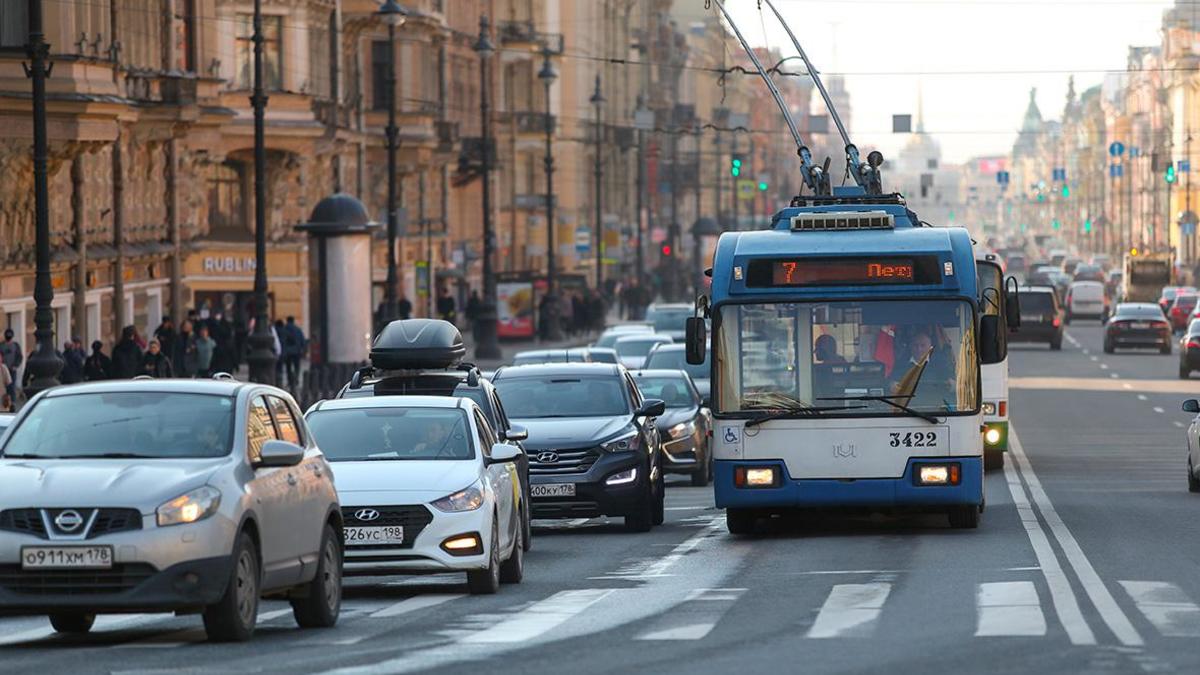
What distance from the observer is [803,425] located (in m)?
21.9

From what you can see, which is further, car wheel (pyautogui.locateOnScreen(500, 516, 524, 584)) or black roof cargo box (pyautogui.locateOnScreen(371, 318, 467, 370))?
black roof cargo box (pyautogui.locateOnScreen(371, 318, 467, 370))

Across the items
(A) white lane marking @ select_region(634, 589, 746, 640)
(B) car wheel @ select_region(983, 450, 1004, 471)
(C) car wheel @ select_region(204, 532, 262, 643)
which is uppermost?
(C) car wheel @ select_region(204, 532, 262, 643)

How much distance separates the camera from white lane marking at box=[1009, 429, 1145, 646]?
13.7 meters

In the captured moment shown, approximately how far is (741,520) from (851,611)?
742 cm

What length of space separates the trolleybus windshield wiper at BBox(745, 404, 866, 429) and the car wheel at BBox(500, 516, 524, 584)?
3.75 meters

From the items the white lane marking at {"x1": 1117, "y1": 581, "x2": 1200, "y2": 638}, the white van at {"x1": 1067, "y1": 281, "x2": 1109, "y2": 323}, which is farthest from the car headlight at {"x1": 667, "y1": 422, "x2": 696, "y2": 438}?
the white van at {"x1": 1067, "y1": 281, "x2": 1109, "y2": 323}

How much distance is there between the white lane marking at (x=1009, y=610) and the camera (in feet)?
45.6

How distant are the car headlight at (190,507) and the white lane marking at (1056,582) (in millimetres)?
4262

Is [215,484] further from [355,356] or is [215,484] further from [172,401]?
[355,356]

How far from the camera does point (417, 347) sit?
2700 cm

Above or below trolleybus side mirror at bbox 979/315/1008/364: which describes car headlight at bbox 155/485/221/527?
below

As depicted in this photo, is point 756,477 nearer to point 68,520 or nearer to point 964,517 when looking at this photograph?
point 964,517

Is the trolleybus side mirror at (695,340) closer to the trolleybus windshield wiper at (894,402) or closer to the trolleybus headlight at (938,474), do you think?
the trolleybus windshield wiper at (894,402)

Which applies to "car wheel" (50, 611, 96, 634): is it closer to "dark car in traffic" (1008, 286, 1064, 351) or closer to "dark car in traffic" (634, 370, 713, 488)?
"dark car in traffic" (634, 370, 713, 488)
